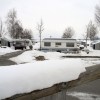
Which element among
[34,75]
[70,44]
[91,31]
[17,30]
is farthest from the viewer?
[91,31]

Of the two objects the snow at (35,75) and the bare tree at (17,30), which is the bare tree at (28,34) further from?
the snow at (35,75)

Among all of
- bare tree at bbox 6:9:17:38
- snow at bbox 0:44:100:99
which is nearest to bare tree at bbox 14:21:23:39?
bare tree at bbox 6:9:17:38

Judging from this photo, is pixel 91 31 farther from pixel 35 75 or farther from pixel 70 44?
pixel 35 75

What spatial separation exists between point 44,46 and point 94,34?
51706 mm

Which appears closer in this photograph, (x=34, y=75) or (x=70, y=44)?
(x=34, y=75)

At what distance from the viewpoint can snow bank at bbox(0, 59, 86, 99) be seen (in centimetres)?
248

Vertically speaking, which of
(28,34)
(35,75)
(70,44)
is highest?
(28,34)

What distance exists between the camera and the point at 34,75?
8.92ft

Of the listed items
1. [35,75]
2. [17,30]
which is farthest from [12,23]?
[35,75]

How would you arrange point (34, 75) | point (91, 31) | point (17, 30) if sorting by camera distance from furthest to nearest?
point (91, 31) < point (17, 30) < point (34, 75)

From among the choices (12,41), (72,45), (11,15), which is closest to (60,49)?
(72,45)

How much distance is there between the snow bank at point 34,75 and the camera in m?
2.48

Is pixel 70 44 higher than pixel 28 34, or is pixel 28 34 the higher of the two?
pixel 28 34

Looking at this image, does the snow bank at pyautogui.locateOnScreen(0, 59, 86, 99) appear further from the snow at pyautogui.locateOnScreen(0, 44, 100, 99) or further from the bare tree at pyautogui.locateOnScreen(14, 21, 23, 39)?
the bare tree at pyautogui.locateOnScreen(14, 21, 23, 39)
